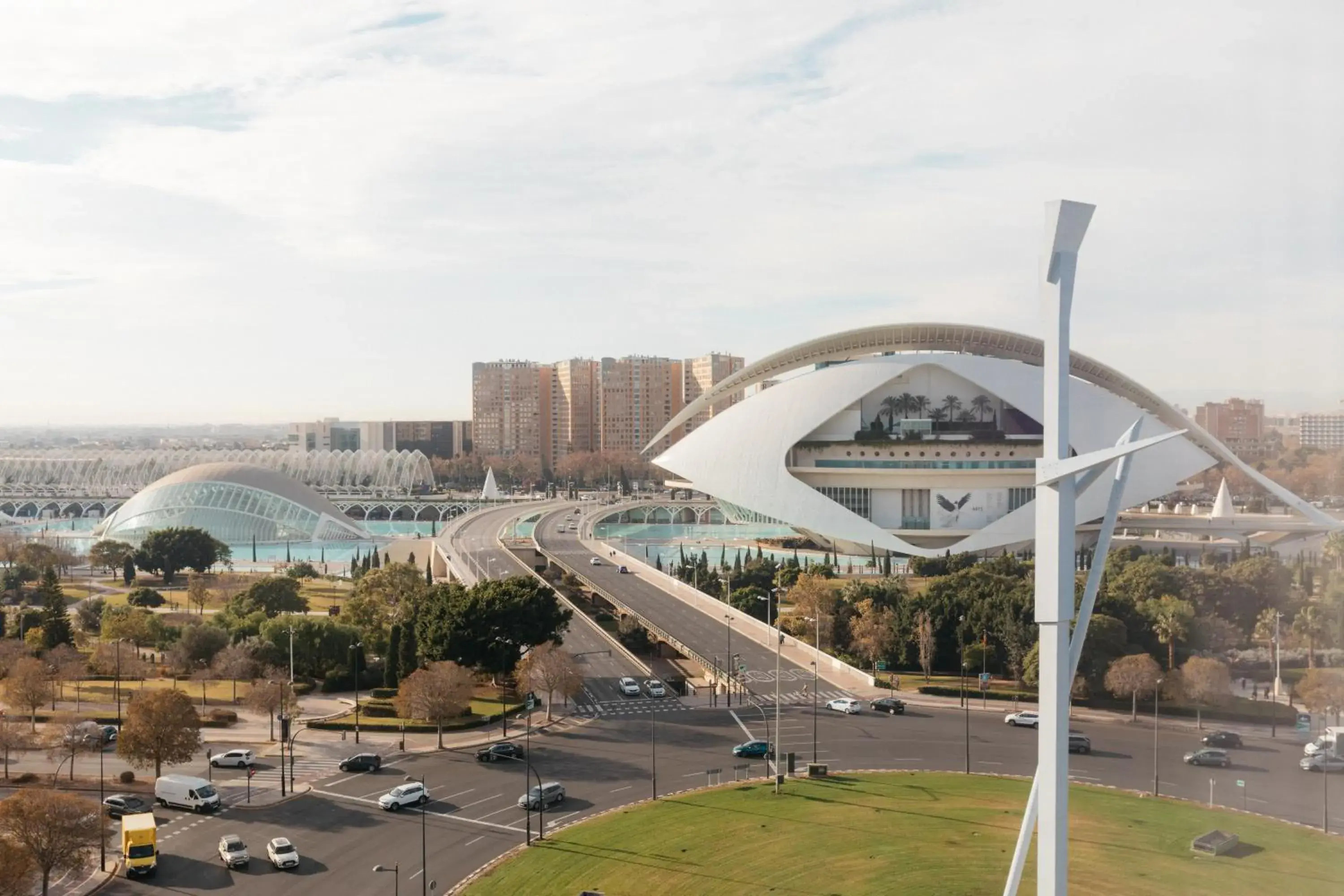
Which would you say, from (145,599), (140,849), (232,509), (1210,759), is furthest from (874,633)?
(232,509)

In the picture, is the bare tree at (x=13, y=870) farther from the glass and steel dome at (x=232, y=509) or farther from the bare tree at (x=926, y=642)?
the glass and steel dome at (x=232, y=509)

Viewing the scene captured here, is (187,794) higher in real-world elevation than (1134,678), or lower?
lower

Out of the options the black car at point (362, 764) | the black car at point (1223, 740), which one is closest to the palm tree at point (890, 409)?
the black car at point (1223, 740)

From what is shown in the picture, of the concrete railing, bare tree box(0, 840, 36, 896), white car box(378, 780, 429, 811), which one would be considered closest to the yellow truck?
bare tree box(0, 840, 36, 896)

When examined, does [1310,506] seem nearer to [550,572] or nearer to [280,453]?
[550,572]

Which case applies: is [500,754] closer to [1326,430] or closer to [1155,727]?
[1155,727]
